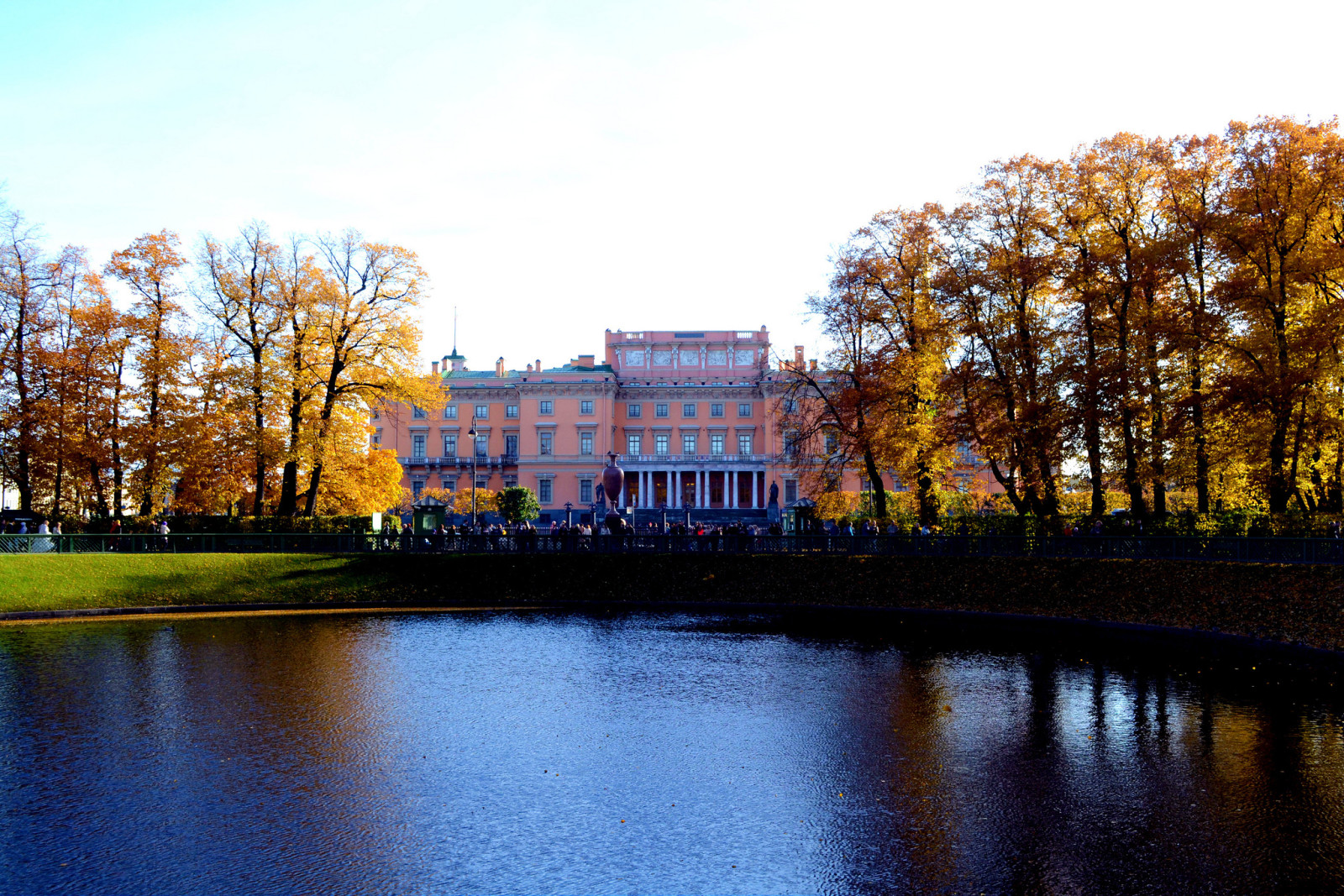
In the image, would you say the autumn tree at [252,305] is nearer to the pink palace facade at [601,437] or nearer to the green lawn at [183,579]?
the green lawn at [183,579]

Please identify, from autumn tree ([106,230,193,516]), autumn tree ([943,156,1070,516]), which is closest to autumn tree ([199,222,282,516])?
autumn tree ([106,230,193,516])

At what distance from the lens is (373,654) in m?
20.7

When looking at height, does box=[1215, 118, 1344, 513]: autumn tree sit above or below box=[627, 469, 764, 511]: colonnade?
above

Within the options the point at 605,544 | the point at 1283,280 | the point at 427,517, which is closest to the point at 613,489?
the point at 605,544

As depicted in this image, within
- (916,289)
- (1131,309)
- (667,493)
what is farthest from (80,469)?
(667,493)

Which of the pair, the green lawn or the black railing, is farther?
the black railing

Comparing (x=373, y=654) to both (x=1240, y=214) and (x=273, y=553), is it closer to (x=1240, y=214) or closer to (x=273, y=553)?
(x=273, y=553)

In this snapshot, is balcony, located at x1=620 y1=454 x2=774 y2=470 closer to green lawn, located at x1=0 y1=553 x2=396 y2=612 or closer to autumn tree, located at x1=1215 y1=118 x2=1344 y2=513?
green lawn, located at x1=0 y1=553 x2=396 y2=612

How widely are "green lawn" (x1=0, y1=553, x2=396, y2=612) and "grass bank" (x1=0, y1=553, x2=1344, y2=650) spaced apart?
6cm

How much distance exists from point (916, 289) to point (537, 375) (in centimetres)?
5265

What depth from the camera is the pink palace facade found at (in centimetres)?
8338

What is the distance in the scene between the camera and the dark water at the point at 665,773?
8539mm

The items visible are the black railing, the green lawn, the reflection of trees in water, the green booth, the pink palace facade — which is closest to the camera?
the reflection of trees in water

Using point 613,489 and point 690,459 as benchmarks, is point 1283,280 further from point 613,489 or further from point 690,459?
point 690,459
